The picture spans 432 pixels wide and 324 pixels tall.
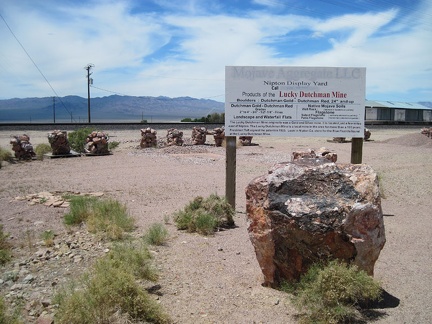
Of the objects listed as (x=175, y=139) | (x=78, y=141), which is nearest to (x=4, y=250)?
(x=78, y=141)

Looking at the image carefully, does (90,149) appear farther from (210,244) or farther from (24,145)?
(210,244)

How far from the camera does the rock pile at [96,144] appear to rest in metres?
22.0

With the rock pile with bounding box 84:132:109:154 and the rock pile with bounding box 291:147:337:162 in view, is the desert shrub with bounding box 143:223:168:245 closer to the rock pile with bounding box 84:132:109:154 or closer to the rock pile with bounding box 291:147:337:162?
the rock pile with bounding box 291:147:337:162

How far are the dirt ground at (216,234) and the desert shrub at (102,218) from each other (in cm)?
35

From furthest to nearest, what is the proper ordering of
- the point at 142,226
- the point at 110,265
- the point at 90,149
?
the point at 90,149, the point at 142,226, the point at 110,265

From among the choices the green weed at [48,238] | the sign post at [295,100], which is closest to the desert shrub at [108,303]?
the green weed at [48,238]

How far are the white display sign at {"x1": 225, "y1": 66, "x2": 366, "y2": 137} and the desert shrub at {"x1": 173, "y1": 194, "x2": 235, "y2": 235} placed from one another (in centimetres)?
166

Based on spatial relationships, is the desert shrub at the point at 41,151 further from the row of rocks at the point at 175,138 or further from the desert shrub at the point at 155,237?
the desert shrub at the point at 155,237

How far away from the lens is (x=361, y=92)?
8844 millimetres

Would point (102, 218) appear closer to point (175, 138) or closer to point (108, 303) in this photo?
point (108, 303)

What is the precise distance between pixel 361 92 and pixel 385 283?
478 centimetres

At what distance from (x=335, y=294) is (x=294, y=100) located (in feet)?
17.4

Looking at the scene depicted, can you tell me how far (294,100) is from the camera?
8.73 m

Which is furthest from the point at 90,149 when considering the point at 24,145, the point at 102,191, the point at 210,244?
the point at 210,244
